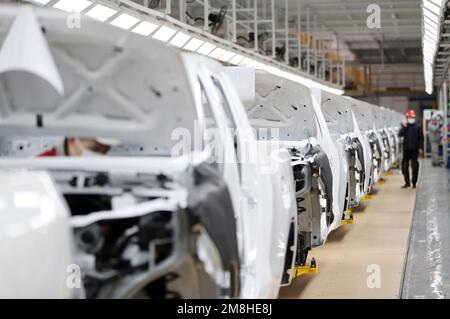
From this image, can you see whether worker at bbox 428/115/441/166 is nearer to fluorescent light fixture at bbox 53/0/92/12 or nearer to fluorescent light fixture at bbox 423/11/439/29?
fluorescent light fixture at bbox 423/11/439/29

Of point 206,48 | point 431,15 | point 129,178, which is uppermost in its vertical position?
point 431,15

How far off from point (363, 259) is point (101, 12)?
12.6 ft

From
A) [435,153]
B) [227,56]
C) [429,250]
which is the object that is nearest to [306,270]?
[429,250]

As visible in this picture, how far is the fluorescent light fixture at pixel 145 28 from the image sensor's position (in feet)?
34.3

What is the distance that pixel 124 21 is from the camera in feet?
32.7

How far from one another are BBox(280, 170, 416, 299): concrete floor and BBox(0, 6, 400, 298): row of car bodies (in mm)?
1806

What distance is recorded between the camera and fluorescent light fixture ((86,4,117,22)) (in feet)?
29.6

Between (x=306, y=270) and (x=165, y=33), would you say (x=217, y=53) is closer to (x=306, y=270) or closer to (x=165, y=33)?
(x=165, y=33)

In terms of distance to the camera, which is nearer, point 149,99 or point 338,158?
point 149,99

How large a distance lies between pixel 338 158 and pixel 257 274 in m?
4.65

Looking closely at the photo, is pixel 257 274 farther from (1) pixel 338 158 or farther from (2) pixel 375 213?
(2) pixel 375 213

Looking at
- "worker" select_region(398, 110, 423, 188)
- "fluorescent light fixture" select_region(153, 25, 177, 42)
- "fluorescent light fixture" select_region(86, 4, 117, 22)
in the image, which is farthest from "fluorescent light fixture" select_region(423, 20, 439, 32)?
"fluorescent light fixture" select_region(86, 4, 117, 22)
